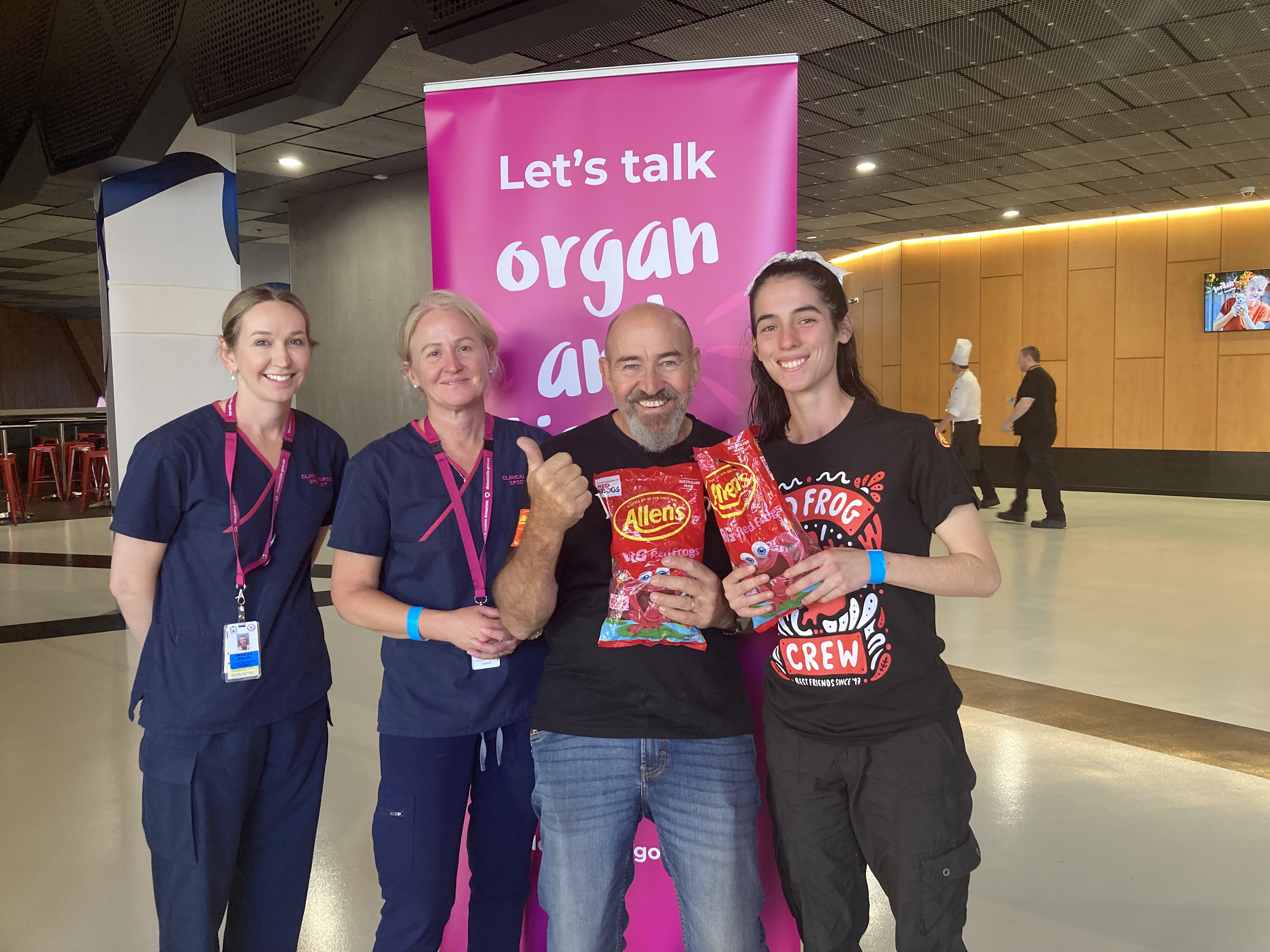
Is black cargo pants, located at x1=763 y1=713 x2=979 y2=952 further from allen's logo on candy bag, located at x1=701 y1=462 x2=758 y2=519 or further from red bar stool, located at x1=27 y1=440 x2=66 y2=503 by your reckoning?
red bar stool, located at x1=27 y1=440 x2=66 y2=503

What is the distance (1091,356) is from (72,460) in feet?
44.3

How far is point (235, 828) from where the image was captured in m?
1.62

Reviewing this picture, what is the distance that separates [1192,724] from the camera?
3.38 metres

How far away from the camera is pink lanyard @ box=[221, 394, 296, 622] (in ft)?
5.30

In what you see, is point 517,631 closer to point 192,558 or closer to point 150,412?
point 192,558

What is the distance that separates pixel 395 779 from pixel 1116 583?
5573mm

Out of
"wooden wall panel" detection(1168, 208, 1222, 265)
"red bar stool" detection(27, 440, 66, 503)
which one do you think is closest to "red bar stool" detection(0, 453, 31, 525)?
"red bar stool" detection(27, 440, 66, 503)

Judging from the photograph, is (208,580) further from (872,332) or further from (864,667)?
(872,332)

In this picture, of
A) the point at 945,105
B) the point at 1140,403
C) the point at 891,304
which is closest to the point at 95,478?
the point at 945,105

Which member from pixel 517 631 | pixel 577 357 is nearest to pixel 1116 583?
pixel 577 357

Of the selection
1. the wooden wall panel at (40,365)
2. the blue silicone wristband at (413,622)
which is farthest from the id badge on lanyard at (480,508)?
the wooden wall panel at (40,365)

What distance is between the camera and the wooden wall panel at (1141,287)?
10984mm

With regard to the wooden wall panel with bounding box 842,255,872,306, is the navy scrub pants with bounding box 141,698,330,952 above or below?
below

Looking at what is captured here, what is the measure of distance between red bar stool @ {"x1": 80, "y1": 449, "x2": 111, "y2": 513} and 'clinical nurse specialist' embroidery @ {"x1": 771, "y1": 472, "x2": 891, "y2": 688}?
10674mm
